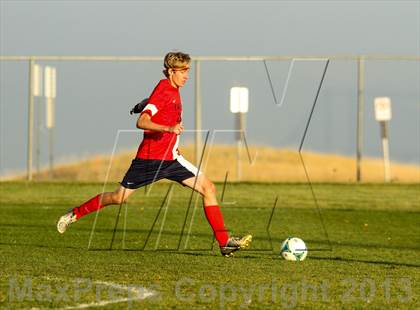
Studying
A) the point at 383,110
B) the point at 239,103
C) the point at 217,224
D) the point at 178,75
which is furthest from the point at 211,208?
the point at 383,110

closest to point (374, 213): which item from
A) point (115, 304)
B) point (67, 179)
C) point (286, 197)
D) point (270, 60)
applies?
point (286, 197)

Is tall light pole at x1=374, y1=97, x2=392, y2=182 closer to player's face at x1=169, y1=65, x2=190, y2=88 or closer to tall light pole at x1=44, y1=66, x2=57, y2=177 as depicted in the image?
tall light pole at x1=44, y1=66, x2=57, y2=177

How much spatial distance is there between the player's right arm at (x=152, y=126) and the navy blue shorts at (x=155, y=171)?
0.55 meters

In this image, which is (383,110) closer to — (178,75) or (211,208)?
(211,208)

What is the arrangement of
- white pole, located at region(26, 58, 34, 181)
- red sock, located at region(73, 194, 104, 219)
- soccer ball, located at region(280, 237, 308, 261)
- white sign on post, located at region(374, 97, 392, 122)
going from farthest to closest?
white pole, located at region(26, 58, 34, 181) → white sign on post, located at region(374, 97, 392, 122) → red sock, located at region(73, 194, 104, 219) → soccer ball, located at region(280, 237, 308, 261)

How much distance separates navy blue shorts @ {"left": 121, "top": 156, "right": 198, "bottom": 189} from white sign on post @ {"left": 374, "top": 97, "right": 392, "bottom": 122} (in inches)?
651

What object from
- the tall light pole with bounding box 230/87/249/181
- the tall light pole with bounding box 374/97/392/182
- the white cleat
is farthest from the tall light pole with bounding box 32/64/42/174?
the white cleat

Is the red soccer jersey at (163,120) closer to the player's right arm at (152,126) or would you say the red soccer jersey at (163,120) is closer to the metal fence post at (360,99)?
the player's right arm at (152,126)

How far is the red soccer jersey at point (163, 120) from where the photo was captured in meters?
12.0

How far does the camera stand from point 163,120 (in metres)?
12.0

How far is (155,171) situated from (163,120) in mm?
565

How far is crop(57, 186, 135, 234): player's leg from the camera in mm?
12375

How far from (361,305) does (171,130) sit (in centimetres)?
347

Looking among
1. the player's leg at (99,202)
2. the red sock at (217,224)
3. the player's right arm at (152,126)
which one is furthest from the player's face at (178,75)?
the red sock at (217,224)
